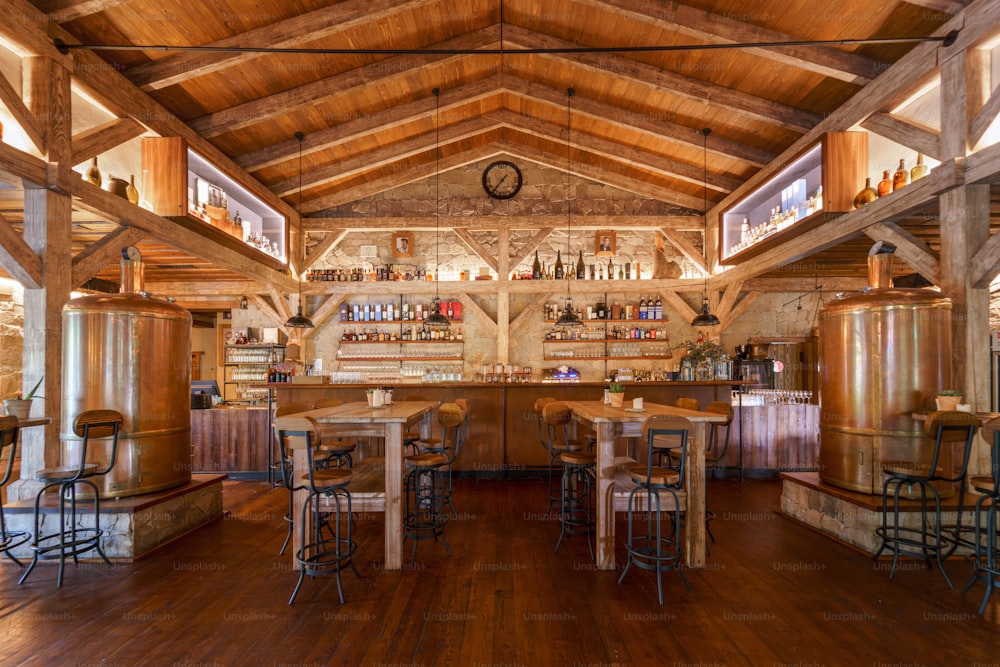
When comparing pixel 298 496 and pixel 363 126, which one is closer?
pixel 298 496

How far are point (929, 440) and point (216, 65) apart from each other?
6.81 metres

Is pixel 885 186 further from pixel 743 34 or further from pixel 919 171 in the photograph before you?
pixel 743 34

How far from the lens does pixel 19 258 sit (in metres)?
3.57

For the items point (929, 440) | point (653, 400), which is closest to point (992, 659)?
point (929, 440)

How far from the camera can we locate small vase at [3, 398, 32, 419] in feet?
10.9

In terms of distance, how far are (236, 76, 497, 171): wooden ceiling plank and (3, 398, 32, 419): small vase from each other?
4223 mm

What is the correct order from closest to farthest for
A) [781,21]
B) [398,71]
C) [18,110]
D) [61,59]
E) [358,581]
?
[358,581] → [18,110] → [61,59] → [781,21] → [398,71]

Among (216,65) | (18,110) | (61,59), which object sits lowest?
(18,110)

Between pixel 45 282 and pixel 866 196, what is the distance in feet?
23.2

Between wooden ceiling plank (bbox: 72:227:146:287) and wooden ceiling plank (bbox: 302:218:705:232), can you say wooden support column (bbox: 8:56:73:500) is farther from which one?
wooden ceiling plank (bbox: 302:218:705:232)

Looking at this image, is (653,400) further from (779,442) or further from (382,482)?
(382,482)

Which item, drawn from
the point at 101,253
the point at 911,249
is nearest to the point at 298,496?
the point at 101,253

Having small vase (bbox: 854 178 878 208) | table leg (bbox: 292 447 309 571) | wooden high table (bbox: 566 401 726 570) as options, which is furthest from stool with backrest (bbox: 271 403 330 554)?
small vase (bbox: 854 178 878 208)

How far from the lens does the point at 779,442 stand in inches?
249
